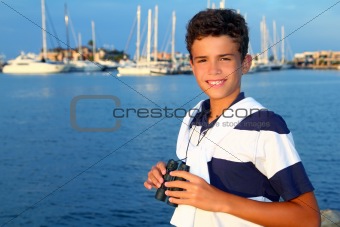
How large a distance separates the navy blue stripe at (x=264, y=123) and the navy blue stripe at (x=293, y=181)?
135mm

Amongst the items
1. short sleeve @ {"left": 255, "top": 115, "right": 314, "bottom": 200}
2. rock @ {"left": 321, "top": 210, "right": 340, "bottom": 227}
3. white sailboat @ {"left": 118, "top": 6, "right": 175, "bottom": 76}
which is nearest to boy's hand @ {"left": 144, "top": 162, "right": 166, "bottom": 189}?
short sleeve @ {"left": 255, "top": 115, "right": 314, "bottom": 200}

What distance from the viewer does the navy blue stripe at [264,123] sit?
1.70 meters

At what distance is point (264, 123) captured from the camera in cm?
171

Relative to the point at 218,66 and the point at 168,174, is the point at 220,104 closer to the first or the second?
the point at 218,66

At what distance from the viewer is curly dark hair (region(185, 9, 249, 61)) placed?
1865mm

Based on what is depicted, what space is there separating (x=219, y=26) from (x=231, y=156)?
50cm

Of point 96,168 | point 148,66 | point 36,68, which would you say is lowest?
point 96,168

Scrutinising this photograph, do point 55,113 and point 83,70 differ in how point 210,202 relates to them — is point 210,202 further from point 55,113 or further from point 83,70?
point 83,70

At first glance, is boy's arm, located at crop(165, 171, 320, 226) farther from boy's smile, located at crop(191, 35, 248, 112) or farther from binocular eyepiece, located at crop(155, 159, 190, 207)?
boy's smile, located at crop(191, 35, 248, 112)

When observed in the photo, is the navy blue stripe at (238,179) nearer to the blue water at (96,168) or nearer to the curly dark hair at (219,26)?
the curly dark hair at (219,26)

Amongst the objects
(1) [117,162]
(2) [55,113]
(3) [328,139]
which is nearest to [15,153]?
(1) [117,162]

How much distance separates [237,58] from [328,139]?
1876 centimetres
